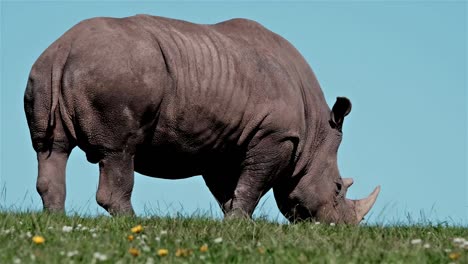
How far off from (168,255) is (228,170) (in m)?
5.61

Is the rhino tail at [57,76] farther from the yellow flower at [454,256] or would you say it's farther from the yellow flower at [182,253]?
the yellow flower at [454,256]

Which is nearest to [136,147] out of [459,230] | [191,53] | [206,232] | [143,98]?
[143,98]

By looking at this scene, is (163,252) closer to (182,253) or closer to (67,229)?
(182,253)

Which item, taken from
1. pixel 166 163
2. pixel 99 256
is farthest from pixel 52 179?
pixel 99 256

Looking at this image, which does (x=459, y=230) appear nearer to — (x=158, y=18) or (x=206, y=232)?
(x=206, y=232)

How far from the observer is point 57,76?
10336mm

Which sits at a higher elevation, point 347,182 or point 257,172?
point 257,172

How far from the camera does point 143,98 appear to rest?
1027 centimetres

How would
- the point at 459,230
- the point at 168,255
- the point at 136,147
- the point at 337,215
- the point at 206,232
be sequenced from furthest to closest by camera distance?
the point at 337,215, the point at 136,147, the point at 459,230, the point at 206,232, the point at 168,255

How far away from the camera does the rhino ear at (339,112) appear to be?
42.3 feet

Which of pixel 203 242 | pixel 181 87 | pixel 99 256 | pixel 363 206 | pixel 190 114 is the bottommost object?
pixel 363 206

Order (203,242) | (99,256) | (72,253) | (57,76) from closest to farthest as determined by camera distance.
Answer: (99,256) → (72,253) → (203,242) → (57,76)

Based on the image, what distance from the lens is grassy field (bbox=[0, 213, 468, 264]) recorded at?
6.63 meters

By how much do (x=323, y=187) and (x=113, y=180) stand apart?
3521 mm
